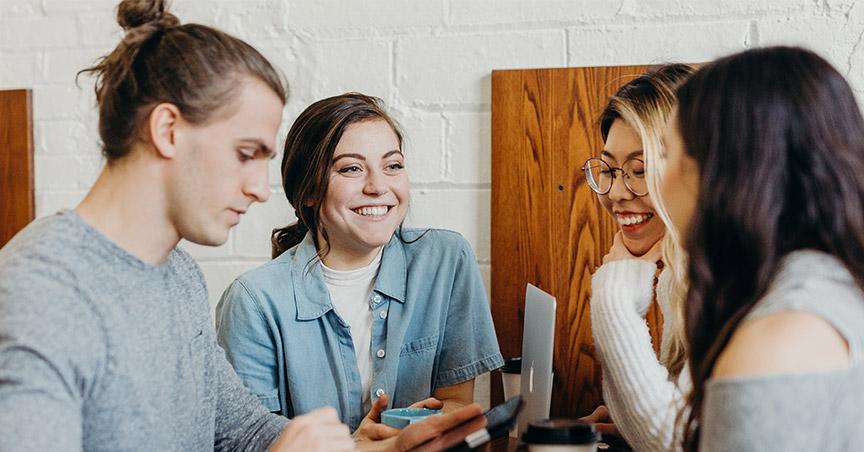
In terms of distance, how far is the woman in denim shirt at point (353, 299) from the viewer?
164cm

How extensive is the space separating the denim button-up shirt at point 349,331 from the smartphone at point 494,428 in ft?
2.03

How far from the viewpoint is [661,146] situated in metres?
1.48

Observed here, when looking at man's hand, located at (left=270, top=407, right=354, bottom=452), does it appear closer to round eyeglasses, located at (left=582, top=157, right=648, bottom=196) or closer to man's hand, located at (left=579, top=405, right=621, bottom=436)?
man's hand, located at (left=579, top=405, right=621, bottom=436)

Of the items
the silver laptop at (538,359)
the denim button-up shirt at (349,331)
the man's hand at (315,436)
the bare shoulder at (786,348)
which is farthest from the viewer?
the denim button-up shirt at (349,331)

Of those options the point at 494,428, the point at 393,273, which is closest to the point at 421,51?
the point at 393,273

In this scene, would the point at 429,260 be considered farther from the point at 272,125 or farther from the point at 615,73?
the point at 272,125

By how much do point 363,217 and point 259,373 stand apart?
0.33 m

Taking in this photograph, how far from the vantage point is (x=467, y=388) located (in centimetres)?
173

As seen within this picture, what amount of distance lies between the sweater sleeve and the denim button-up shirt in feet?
1.16

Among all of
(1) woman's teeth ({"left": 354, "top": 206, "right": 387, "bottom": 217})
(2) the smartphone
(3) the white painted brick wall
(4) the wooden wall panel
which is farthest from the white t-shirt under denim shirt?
(4) the wooden wall panel

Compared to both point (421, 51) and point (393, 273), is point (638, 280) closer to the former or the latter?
point (393, 273)

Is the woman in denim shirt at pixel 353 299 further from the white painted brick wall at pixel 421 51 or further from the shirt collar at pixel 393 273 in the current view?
the white painted brick wall at pixel 421 51

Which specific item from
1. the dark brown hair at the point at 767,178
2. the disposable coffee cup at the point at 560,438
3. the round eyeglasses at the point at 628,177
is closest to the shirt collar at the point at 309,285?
the round eyeglasses at the point at 628,177

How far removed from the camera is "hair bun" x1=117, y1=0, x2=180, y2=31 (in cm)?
112
